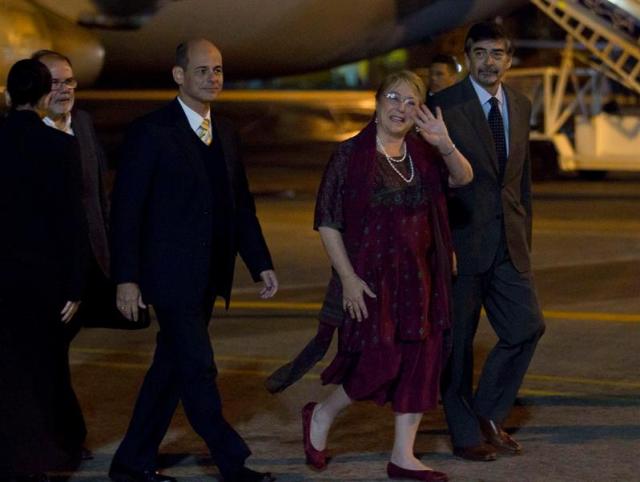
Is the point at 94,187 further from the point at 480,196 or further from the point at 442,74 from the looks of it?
the point at 442,74

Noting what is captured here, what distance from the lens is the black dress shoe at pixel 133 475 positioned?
5.82 m

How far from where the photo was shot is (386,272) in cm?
568

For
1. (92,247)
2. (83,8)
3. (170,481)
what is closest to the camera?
(170,481)

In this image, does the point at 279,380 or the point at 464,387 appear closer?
the point at 279,380

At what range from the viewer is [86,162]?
21.0ft

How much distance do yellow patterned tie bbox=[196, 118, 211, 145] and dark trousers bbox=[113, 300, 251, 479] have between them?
63cm

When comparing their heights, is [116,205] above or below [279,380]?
above

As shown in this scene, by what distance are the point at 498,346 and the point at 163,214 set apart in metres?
1.61

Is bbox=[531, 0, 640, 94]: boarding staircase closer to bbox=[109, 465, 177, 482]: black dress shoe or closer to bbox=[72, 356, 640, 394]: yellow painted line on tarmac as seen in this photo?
bbox=[72, 356, 640, 394]: yellow painted line on tarmac

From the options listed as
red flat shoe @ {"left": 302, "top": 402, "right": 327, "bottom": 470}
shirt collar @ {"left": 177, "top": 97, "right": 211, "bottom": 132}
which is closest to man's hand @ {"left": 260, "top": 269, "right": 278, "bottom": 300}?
red flat shoe @ {"left": 302, "top": 402, "right": 327, "bottom": 470}

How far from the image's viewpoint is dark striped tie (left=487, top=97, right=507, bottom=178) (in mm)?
6191

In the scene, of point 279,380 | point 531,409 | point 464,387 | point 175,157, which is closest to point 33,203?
point 175,157

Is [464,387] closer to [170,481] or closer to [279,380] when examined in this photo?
[279,380]

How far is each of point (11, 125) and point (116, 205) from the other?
19.4 inches
